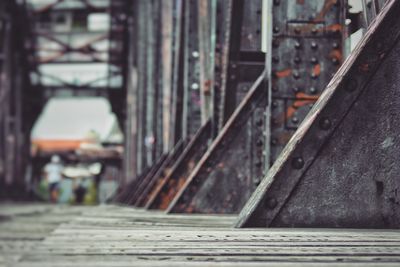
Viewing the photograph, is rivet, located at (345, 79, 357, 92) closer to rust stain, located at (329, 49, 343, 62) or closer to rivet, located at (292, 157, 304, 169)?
rivet, located at (292, 157, 304, 169)

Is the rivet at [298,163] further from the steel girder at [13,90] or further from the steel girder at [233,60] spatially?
the steel girder at [13,90]

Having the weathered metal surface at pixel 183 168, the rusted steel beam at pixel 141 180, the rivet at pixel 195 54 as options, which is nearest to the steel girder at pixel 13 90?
the rusted steel beam at pixel 141 180

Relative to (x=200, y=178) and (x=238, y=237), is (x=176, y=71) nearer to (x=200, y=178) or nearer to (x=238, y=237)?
(x=200, y=178)

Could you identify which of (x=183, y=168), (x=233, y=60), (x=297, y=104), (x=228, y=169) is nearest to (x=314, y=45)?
(x=297, y=104)

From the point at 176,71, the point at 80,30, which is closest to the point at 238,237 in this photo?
the point at 176,71

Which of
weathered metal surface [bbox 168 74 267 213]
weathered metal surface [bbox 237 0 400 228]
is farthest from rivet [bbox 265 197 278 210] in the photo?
weathered metal surface [bbox 168 74 267 213]

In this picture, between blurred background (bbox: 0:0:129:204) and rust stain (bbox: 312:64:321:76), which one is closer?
rust stain (bbox: 312:64:321:76)

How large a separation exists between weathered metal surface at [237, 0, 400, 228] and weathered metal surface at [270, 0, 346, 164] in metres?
1.32

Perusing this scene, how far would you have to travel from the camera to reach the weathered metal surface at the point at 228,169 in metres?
4.03

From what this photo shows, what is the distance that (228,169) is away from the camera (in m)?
4.13

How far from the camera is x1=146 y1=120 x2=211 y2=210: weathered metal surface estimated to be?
5340 millimetres

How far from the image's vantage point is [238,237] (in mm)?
1998

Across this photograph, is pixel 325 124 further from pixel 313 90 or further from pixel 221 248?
pixel 313 90

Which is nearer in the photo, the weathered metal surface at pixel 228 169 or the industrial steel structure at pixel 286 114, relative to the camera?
the industrial steel structure at pixel 286 114
